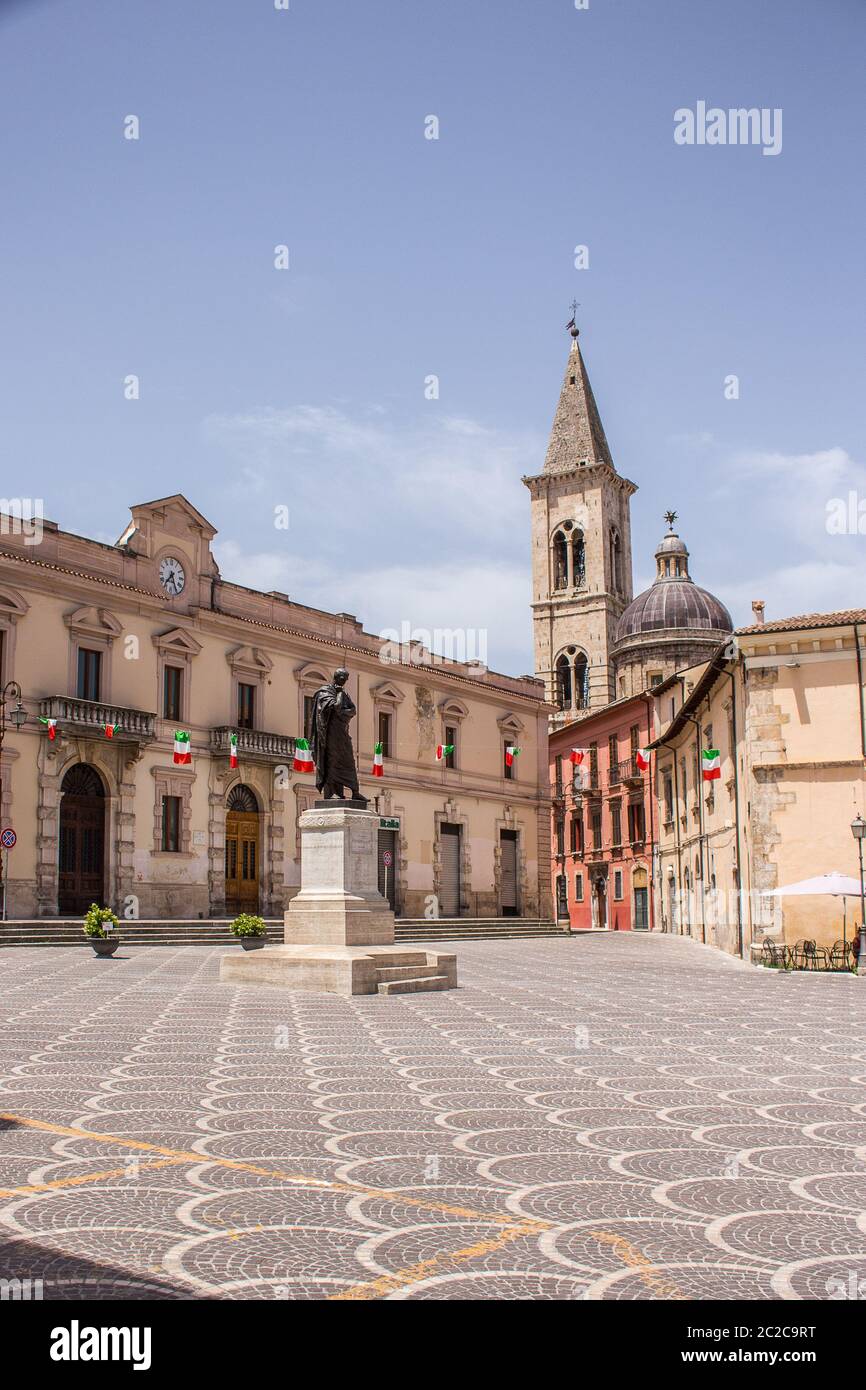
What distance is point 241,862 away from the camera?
1559 inches

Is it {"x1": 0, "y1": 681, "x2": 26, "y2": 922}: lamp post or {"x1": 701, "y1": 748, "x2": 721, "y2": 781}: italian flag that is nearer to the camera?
{"x1": 0, "y1": 681, "x2": 26, "y2": 922}: lamp post

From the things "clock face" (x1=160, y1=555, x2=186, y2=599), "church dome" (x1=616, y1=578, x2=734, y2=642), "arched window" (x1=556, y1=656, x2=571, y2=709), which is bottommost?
"clock face" (x1=160, y1=555, x2=186, y2=599)

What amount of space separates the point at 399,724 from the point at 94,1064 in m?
37.3

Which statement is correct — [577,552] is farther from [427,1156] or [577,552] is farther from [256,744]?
[427,1156]

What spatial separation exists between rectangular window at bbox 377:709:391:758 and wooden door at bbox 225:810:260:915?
738 centimetres

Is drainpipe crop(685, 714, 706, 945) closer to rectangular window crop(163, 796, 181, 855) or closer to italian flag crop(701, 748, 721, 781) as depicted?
italian flag crop(701, 748, 721, 781)

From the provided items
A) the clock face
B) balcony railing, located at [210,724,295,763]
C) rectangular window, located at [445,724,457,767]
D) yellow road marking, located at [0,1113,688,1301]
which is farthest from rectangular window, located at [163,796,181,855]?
yellow road marking, located at [0,1113,688,1301]

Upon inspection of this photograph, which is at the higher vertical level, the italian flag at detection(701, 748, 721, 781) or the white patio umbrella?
the italian flag at detection(701, 748, 721, 781)

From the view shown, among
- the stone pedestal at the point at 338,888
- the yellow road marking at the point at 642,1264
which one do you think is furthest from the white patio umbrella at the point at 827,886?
the yellow road marking at the point at 642,1264

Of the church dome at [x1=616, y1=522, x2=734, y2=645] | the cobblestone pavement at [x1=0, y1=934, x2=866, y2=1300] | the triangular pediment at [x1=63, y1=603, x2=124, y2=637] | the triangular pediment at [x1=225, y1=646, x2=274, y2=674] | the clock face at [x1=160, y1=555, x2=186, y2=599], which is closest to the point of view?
the cobblestone pavement at [x1=0, y1=934, x2=866, y2=1300]

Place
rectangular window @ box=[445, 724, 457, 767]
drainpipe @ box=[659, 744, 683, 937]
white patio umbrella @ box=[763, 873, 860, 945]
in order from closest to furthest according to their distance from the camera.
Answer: white patio umbrella @ box=[763, 873, 860, 945] < drainpipe @ box=[659, 744, 683, 937] < rectangular window @ box=[445, 724, 457, 767]

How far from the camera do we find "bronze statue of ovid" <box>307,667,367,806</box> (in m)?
18.5

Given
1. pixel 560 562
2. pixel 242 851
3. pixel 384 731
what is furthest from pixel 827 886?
pixel 560 562

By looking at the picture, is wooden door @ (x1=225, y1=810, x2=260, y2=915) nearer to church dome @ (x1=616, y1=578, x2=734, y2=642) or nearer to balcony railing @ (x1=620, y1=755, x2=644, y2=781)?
balcony railing @ (x1=620, y1=755, x2=644, y2=781)
